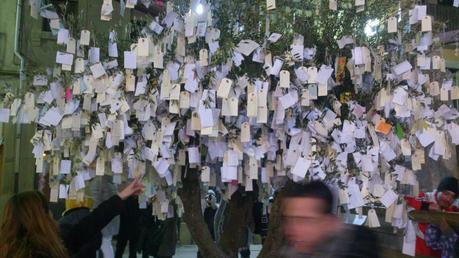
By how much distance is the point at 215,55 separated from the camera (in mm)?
2416

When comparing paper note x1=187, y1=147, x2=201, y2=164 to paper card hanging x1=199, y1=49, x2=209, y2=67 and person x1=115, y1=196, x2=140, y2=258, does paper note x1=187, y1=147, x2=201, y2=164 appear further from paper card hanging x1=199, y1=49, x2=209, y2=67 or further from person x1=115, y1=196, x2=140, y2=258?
person x1=115, y1=196, x2=140, y2=258

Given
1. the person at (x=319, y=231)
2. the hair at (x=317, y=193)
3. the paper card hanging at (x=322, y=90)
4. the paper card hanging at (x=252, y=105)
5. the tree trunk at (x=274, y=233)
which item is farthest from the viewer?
the tree trunk at (x=274, y=233)

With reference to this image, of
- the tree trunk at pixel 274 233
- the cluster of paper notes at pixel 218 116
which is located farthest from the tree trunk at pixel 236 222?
the cluster of paper notes at pixel 218 116

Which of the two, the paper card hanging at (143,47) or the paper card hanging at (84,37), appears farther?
the paper card hanging at (84,37)

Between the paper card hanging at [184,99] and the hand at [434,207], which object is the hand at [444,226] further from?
the paper card hanging at [184,99]

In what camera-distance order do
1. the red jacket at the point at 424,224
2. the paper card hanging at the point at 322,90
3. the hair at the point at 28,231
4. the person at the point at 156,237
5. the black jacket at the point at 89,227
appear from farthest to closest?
the person at the point at 156,237 < the red jacket at the point at 424,224 < the paper card hanging at the point at 322,90 < the black jacket at the point at 89,227 < the hair at the point at 28,231

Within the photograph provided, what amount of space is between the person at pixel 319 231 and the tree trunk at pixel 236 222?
1289 millimetres

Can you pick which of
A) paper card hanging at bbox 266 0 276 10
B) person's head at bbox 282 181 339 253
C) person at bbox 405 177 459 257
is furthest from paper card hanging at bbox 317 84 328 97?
person at bbox 405 177 459 257

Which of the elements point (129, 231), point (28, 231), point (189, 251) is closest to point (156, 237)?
point (129, 231)

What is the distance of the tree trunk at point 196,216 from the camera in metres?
2.70

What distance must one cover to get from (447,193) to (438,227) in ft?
1.38

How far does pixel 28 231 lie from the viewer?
1.77m

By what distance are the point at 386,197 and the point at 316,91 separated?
0.64 m

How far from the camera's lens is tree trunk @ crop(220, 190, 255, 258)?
2916mm
